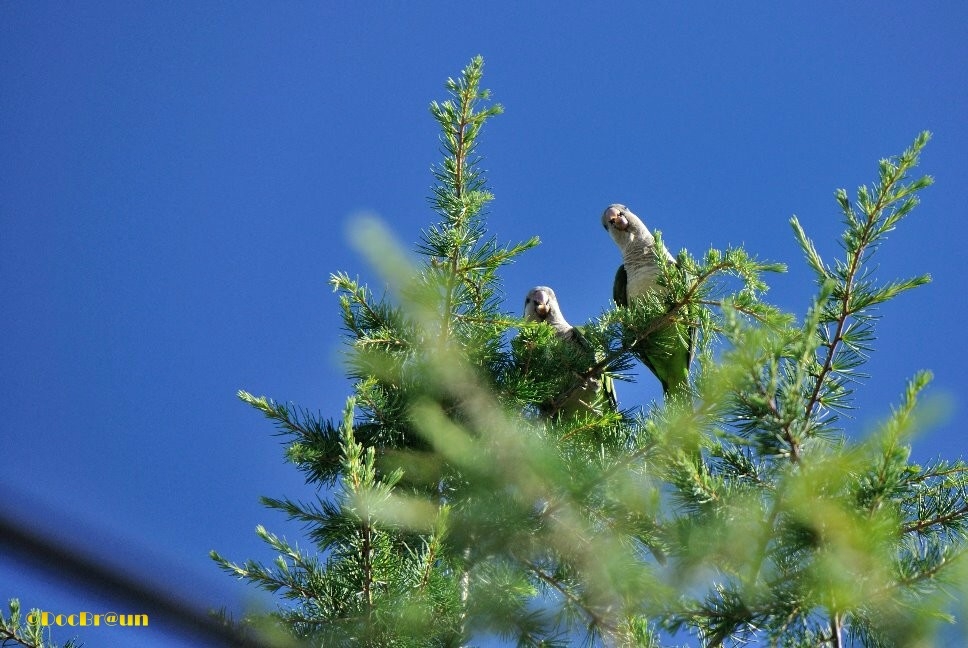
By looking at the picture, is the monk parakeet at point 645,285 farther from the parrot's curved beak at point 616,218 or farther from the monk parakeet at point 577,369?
the monk parakeet at point 577,369

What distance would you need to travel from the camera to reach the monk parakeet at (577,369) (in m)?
5.55

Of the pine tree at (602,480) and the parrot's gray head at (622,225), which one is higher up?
the parrot's gray head at (622,225)

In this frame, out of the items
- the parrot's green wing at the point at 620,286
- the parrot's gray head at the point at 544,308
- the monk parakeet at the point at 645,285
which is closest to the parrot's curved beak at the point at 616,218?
the monk parakeet at the point at 645,285

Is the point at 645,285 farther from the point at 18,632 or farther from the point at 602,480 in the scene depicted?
the point at 18,632

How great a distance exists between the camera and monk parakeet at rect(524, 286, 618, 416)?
5547 millimetres

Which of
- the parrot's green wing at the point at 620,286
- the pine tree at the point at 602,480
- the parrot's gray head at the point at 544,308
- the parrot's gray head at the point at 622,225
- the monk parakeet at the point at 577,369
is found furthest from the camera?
the parrot's gray head at the point at 622,225

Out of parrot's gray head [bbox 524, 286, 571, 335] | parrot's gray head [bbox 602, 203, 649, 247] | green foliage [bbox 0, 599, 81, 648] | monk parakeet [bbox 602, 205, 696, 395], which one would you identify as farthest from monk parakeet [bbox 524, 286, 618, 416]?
green foliage [bbox 0, 599, 81, 648]

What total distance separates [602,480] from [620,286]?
3000 millimetres

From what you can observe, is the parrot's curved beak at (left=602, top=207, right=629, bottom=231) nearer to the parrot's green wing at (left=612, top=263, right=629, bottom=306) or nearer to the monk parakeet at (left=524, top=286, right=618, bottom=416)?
the parrot's green wing at (left=612, top=263, right=629, bottom=306)

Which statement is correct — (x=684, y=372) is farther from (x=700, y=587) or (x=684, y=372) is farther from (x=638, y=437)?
(x=700, y=587)

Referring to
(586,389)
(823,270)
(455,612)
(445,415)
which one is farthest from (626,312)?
(455,612)

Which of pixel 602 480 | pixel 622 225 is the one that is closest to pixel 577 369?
pixel 602 480

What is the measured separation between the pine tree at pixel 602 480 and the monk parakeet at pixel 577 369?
0.09 meters

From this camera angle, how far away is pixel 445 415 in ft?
16.9
